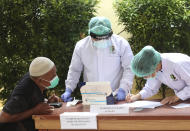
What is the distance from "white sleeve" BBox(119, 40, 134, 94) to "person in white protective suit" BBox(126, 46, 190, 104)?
424mm

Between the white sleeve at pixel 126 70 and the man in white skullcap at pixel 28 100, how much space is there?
32.4 inches

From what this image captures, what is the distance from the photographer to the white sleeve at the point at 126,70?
2633mm

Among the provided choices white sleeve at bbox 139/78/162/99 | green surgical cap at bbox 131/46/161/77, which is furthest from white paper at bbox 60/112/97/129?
white sleeve at bbox 139/78/162/99

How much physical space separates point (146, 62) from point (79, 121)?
0.72m

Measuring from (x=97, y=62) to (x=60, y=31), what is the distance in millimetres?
1059

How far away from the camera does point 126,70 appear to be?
2.70 meters

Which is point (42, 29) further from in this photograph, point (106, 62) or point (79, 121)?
point (79, 121)

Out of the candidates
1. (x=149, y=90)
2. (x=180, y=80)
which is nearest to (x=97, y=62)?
(x=149, y=90)

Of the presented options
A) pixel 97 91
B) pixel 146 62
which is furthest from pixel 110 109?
pixel 146 62

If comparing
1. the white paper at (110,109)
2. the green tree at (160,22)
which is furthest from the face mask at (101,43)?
the green tree at (160,22)

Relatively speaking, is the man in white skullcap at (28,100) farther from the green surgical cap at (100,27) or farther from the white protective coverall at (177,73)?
the white protective coverall at (177,73)

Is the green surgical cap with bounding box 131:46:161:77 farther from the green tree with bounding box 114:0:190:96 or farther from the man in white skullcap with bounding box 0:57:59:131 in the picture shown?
the green tree with bounding box 114:0:190:96

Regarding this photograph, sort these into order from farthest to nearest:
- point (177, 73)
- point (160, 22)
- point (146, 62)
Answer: point (160, 22)
point (177, 73)
point (146, 62)

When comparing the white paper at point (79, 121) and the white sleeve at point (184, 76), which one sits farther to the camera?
the white sleeve at point (184, 76)
